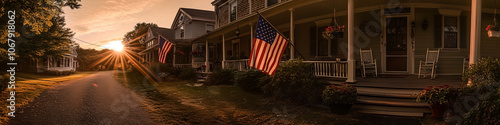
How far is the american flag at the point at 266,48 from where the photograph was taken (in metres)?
6.32

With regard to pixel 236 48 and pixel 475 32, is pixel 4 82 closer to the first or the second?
pixel 236 48

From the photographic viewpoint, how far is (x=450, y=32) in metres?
8.68

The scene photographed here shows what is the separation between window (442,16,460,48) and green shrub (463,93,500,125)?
5937mm

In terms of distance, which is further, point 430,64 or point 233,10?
→ point 233,10

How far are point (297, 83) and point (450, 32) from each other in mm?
6830

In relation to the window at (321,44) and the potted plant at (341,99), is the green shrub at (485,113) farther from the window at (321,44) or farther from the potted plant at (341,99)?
the window at (321,44)

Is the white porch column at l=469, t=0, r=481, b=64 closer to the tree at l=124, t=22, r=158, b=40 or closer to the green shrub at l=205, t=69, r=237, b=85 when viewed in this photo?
the green shrub at l=205, t=69, r=237, b=85

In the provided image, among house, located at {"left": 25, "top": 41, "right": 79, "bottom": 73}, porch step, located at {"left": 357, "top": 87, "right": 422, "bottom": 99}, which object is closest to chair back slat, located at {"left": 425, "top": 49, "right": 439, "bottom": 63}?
porch step, located at {"left": 357, "top": 87, "right": 422, "bottom": 99}

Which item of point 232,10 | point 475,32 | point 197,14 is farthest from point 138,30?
point 475,32

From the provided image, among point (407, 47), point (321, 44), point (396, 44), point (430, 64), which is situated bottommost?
point (430, 64)

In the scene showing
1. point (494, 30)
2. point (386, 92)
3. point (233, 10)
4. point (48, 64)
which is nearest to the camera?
point (386, 92)

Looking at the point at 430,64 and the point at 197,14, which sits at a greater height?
the point at 197,14

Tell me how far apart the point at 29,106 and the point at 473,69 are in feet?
37.4

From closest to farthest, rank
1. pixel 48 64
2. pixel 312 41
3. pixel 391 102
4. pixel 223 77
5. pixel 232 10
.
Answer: pixel 391 102 → pixel 312 41 → pixel 223 77 → pixel 232 10 → pixel 48 64
